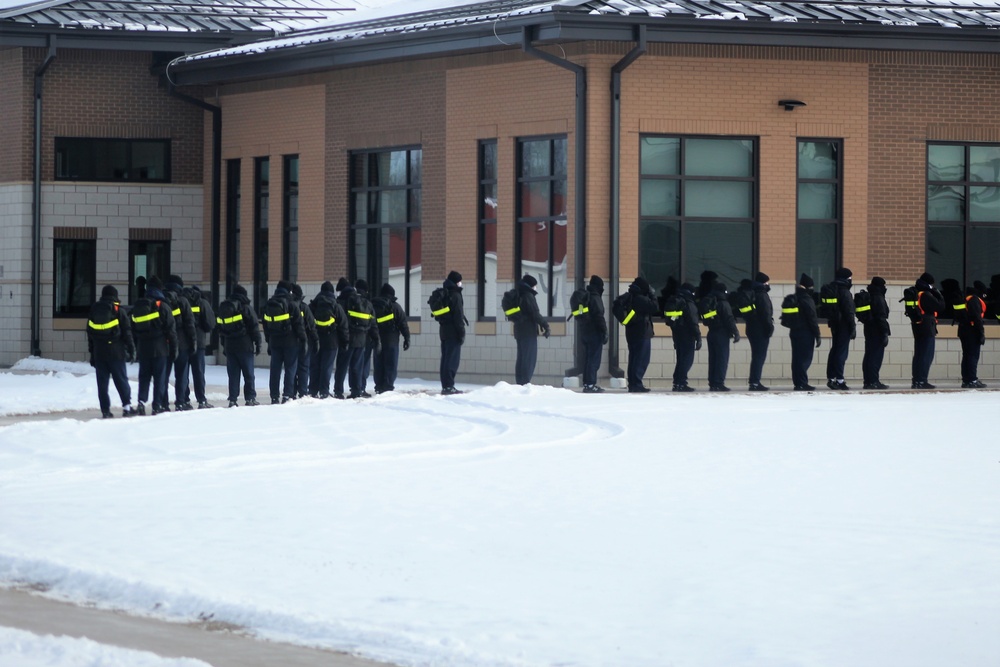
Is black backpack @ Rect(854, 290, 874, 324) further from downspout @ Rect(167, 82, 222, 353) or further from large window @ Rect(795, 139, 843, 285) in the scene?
downspout @ Rect(167, 82, 222, 353)

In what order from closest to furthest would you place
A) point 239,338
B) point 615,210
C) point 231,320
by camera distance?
1. point 231,320
2. point 239,338
3. point 615,210

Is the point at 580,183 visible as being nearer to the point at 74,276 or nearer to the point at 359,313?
the point at 359,313

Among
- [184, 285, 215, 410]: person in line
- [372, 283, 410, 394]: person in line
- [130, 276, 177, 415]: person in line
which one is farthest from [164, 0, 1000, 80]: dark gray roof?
[130, 276, 177, 415]: person in line

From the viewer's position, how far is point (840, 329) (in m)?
24.0

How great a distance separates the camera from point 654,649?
7344mm

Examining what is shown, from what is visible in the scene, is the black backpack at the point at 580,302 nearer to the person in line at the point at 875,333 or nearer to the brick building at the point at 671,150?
the brick building at the point at 671,150

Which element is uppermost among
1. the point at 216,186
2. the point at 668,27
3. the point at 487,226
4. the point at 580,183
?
the point at 668,27

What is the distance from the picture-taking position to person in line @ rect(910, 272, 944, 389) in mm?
24281

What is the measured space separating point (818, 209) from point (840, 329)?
303 cm

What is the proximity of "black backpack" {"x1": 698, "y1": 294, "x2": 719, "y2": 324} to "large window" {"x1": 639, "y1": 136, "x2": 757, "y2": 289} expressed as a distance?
2.04m

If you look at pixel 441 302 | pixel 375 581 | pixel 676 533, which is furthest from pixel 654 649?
pixel 441 302

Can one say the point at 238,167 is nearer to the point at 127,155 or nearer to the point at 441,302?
the point at 127,155

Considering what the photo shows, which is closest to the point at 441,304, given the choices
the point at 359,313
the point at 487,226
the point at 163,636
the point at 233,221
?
the point at 359,313

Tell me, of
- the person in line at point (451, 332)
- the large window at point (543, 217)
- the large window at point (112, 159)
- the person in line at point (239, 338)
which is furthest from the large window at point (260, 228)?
the person in line at point (239, 338)
